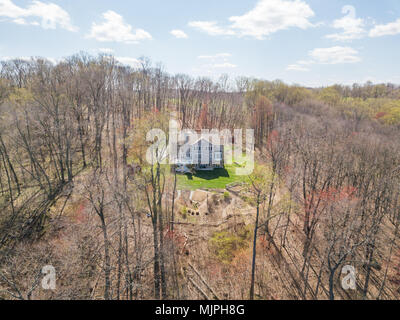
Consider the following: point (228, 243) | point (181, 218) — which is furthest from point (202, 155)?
point (228, 243)

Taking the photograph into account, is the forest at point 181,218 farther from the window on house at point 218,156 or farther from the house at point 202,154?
the window on house at point 218,156

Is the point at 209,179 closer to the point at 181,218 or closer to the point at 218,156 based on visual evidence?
the point at 218,156

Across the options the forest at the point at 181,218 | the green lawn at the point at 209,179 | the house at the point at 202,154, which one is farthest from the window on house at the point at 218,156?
the forest at the point at 181,218

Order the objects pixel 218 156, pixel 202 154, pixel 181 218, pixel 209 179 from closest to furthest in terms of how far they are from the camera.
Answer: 1. pixel 181 218
2. pixel 209 179
3. pixel 202 154
4. pixel 218 156

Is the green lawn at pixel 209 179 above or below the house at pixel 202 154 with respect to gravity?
below

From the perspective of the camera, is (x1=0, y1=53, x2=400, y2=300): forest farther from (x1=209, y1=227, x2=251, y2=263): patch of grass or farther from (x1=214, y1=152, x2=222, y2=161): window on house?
(x1=214, y1=152, x2=222, y2=161): window on house
